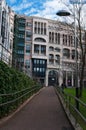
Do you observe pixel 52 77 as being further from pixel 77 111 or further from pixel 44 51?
pixel 77 111

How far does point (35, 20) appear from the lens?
107812 mm

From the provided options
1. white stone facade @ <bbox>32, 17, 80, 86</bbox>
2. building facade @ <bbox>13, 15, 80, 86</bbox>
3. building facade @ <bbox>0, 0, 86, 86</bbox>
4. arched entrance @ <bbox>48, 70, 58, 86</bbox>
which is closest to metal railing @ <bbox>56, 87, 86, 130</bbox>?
building facade @ <bbox>0, 0, 86, 86</bbox>

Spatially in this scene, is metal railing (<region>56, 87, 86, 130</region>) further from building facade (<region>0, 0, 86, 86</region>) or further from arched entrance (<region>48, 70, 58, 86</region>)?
arched entrance (<region>48, 70, 58, 86</region>)

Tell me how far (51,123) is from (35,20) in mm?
98349

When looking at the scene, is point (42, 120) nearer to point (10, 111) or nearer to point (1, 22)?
point (10, 111)

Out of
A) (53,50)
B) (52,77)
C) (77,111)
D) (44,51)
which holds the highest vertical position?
(53,50)

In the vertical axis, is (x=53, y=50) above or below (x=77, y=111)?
above

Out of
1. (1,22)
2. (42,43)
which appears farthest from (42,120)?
(42,43)

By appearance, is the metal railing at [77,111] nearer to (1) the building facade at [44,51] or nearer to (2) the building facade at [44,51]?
(1) the building facade at [44,51]

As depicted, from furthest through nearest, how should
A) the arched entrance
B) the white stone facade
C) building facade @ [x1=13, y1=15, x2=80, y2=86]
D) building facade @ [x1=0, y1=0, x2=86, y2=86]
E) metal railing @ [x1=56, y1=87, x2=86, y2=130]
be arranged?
1. the arched entrance
2. the white stone facade
3. building facade @ [x1=13, y1=15, x2=80, y2=86]
4. building facade @ [x1=0, y1=0, x2=86, y2=86]
5. metal railing @ [x1=56, y1=87, x2=86, y2=130]

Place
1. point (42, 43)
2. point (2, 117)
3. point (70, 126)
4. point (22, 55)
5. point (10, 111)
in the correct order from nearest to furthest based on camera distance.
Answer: point (70, 126), point (2, 117), point (10, 111), point (22, 55), point (42, 43)

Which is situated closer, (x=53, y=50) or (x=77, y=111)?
(x=77, y=111)

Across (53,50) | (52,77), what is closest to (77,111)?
(52,77)

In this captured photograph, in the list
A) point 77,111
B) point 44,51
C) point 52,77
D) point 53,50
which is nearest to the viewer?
point 77,111
